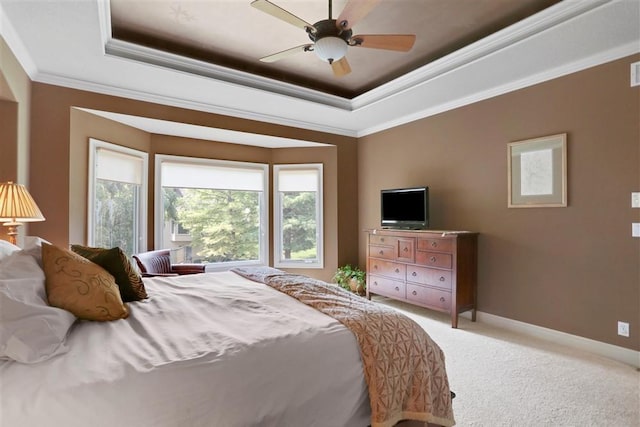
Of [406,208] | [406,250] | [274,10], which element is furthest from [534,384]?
[274,10]

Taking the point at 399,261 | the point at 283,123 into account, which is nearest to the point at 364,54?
the point at 283,123

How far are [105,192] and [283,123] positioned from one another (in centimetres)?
246

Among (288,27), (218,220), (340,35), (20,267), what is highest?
(288,27)

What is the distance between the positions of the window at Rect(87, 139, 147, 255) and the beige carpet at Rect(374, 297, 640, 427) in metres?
3.88

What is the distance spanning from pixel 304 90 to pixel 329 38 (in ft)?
5.83

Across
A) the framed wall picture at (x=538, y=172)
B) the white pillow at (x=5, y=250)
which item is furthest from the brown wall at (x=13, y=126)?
the framed wall picture at (x=538, y=172)

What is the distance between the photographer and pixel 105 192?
3.86 metres

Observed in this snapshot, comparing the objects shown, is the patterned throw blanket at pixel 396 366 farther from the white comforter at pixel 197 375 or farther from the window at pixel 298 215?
the window at pixel 298 215

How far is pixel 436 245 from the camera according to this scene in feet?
12.1

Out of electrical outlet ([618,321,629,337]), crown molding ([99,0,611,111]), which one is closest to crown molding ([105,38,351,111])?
crown molding ([99,0,611,111])

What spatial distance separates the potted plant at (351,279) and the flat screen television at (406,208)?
95cm

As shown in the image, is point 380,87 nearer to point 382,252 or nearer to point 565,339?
point 382,252

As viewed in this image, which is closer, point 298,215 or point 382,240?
point 382,240

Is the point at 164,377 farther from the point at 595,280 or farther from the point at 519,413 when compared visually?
the point at 595,280
